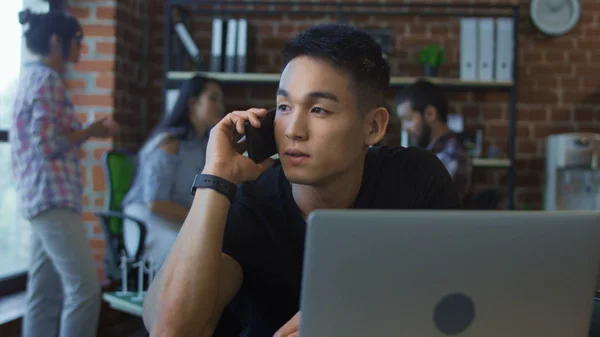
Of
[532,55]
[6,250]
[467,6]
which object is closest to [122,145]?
[6,250]

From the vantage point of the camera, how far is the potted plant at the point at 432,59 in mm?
3977

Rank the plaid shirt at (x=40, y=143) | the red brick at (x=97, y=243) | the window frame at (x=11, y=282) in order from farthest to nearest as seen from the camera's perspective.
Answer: the red brick at (x=97, y=243)
the window frame at (x=11, y=282)
the plaid shirt at (x=40, y=143)

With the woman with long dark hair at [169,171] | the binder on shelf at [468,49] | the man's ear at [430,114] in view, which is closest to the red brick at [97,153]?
the woman with long dark hair at [169,171]

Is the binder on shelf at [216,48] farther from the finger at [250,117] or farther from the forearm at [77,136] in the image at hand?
the finger at [250,117]

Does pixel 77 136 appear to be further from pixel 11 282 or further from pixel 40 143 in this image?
pixel 11 282

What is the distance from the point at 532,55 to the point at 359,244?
12.6 feet

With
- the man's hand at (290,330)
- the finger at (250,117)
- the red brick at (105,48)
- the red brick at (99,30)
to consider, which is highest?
the red brick at (99,30)

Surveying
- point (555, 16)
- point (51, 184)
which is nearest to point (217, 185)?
point (51, 184)

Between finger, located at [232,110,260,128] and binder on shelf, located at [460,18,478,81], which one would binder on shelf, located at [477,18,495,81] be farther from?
finger, located at [232,110,260,128]

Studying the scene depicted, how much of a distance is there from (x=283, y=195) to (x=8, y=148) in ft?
8.11

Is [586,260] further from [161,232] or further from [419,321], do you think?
[161,232]

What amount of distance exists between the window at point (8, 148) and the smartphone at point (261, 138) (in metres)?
2.31

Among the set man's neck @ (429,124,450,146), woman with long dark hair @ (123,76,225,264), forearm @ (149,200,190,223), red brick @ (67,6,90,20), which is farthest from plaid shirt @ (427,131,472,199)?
red brick @ (67,6,90,20)

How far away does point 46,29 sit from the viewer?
2.56 m
